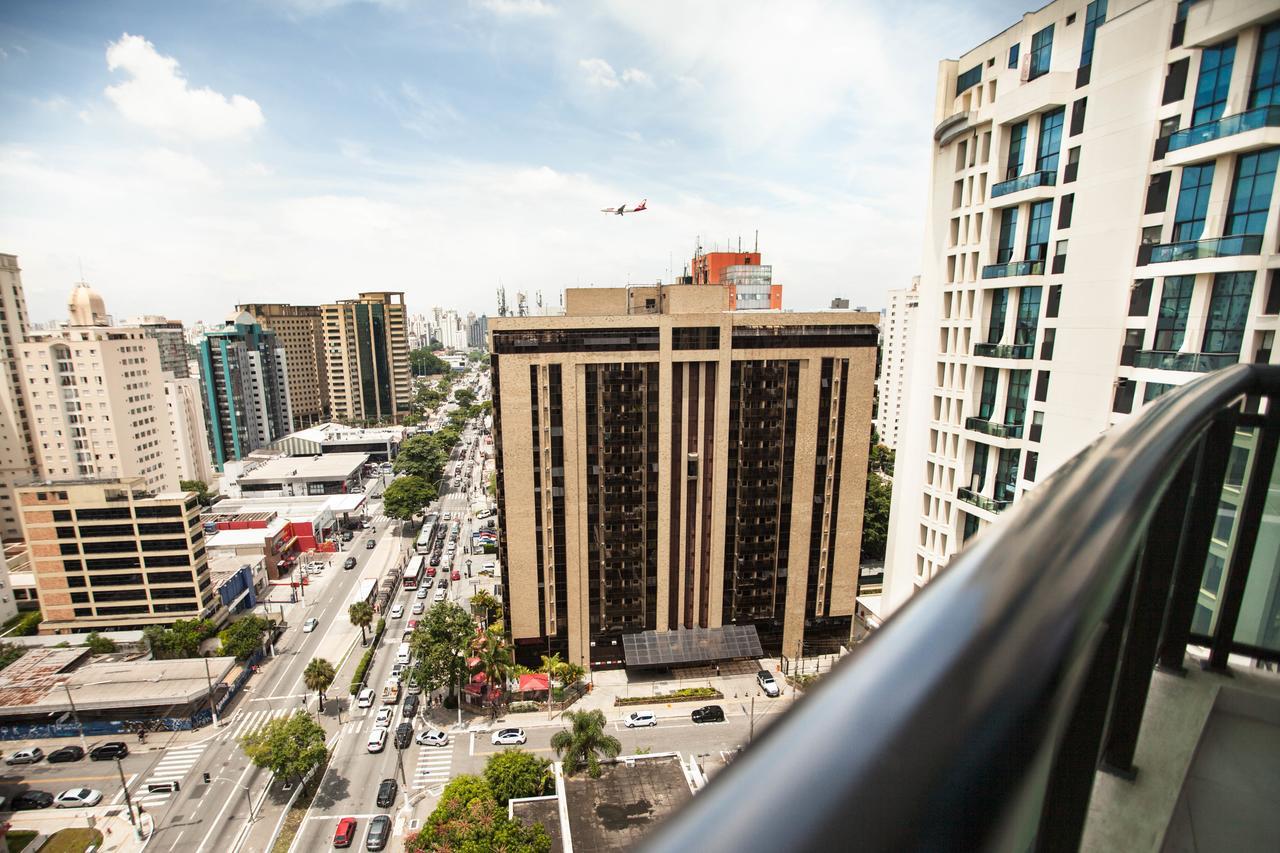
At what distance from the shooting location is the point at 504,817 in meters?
15.9

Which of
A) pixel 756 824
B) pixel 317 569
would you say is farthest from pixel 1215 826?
pixel 317 569

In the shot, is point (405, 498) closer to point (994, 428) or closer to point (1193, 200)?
point (994, 428)

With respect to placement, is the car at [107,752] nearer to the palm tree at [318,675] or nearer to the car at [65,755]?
the car at [65,755]

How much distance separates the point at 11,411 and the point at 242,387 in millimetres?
26791

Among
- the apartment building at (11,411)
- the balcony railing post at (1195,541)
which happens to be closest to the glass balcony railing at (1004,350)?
the balcony railing post at (1195,541)

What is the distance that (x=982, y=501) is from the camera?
1454cm

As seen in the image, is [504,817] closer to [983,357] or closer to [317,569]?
[983,357]

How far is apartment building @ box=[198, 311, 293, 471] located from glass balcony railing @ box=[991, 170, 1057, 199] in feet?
221

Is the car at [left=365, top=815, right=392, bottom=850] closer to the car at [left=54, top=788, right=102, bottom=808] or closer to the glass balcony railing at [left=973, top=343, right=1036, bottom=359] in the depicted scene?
the car at [left=54, top=788, right=102, bottom=808]

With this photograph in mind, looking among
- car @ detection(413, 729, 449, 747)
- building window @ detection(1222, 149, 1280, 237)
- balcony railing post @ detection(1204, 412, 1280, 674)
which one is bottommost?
car @ detection(413, 729, 449, 747)

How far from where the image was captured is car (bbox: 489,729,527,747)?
22172 mm

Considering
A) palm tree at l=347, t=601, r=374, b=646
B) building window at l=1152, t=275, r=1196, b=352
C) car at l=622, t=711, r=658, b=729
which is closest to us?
building window at l=1152, t=275, r=1196, b=352

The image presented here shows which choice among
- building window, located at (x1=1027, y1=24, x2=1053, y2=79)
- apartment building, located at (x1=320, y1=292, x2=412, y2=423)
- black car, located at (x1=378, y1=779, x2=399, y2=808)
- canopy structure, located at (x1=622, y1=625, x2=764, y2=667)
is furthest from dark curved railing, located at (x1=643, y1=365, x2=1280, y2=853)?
apartment building, located at (x1=320, y1=292, x2=412, y2=423)

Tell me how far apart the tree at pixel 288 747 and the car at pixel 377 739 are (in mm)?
2098
